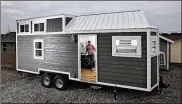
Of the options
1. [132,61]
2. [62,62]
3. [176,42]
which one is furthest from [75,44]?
[176,42]

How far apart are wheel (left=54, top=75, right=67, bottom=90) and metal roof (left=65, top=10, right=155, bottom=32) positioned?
8.47 feet

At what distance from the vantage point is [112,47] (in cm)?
806

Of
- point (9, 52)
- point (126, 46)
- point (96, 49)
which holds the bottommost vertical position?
point (9, 52)

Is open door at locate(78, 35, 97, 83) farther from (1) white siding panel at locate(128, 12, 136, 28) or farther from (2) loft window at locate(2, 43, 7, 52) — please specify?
(2) loft window at locate(2, 43, 7, 52)

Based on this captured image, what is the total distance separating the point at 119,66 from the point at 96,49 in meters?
1.42

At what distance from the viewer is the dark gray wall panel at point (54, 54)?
30.7 ft

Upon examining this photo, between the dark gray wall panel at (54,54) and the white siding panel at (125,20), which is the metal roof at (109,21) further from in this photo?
the dark gray wall panel at (54,54)

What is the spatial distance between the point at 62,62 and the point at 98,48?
2347 millimetres

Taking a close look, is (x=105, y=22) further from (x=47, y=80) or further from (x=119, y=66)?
(x=47, y=80)

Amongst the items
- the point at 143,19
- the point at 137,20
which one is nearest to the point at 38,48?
the point at 137,20

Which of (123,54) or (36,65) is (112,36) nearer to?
(123,54)

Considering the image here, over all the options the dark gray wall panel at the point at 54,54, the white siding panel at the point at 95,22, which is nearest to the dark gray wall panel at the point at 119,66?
the white siding panel at the point at 95,22

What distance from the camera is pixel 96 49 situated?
865 centimetres

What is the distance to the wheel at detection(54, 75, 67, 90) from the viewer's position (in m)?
9.56
